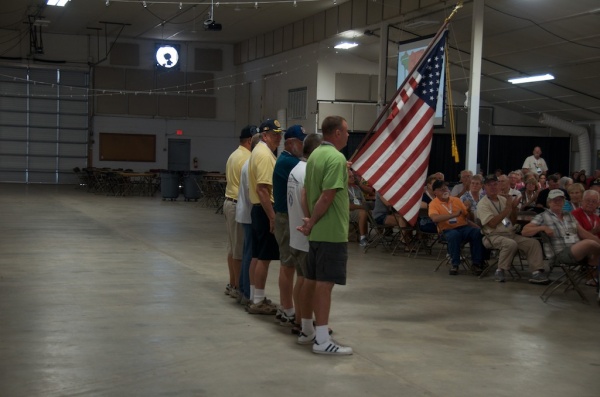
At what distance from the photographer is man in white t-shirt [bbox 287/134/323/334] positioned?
5.67 meters

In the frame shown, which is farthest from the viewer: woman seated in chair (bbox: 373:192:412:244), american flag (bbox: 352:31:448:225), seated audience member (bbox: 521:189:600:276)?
woman seated in chair (bbox: 373:192:412:244)

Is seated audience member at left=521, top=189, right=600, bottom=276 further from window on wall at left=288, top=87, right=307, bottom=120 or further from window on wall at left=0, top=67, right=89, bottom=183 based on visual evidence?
window on wall at left=0, top=67, right=89, bottom=183

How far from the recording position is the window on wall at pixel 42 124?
30.3 m

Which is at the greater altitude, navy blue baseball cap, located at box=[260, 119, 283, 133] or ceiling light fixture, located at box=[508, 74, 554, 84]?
ceiling light fixture, located at box=[508, 74, 554, 84]

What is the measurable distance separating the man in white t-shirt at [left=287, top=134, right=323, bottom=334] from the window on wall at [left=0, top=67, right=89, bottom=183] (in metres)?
26.9

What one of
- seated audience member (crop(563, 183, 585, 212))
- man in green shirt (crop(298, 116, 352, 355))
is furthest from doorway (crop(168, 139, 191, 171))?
man in green shirt (crop(298, 116, 352, 355))

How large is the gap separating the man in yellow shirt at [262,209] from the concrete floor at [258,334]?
0.22 m

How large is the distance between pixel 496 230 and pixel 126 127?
2429 centimetres

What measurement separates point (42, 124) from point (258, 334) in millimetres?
26965

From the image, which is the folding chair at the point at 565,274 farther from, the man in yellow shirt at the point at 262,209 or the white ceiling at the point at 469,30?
the white ceiling at the point at 469,30

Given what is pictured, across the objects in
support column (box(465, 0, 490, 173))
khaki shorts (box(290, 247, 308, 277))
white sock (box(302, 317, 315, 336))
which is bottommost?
white sock (box(302, 317, 315, 336))

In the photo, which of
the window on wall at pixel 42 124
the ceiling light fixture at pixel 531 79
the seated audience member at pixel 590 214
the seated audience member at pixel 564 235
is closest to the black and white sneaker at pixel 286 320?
the seated audience member at pixel 564 235

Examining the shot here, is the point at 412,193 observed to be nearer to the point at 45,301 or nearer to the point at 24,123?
the point at 45,301

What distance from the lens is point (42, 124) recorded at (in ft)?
101
